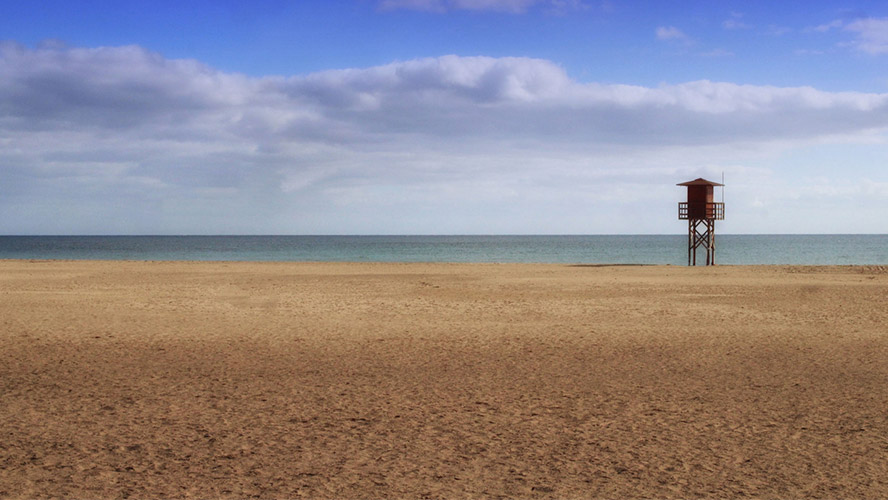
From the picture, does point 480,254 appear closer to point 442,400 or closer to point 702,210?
point 702,210

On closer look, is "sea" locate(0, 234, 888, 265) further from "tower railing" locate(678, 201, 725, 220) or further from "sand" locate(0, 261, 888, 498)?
"sand" locate(0, 261, 888, 498)

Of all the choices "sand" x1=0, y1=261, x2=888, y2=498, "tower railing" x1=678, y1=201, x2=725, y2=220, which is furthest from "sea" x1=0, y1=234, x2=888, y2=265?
"sand" x1=0, y1=261, x2=888, y2=498

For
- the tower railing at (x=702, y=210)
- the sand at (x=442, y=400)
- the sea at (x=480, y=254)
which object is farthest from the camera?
the sea at (x=480, y=254)

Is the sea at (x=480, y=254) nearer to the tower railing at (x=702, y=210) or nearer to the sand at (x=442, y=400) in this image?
the tower railing at (x=702, y=210)

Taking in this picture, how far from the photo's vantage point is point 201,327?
14.4 m

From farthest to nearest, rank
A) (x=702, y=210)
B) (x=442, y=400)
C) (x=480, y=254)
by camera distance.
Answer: (x=480, y=254)
(x=702, y=210)
(x=442, y=400)

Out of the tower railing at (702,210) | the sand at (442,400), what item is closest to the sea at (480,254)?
the tower railing at (702,210)

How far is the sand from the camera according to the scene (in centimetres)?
583

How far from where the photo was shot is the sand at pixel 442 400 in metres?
5.83

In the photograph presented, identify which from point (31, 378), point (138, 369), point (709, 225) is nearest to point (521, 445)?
point (138, 369)

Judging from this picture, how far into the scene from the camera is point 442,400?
8.41 m

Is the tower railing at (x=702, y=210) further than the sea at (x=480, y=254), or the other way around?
the sea at (x=480, y=254)

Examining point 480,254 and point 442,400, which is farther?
point 480,254

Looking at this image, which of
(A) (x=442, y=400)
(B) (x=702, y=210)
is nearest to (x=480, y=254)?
(B) (x=702, y=210)
